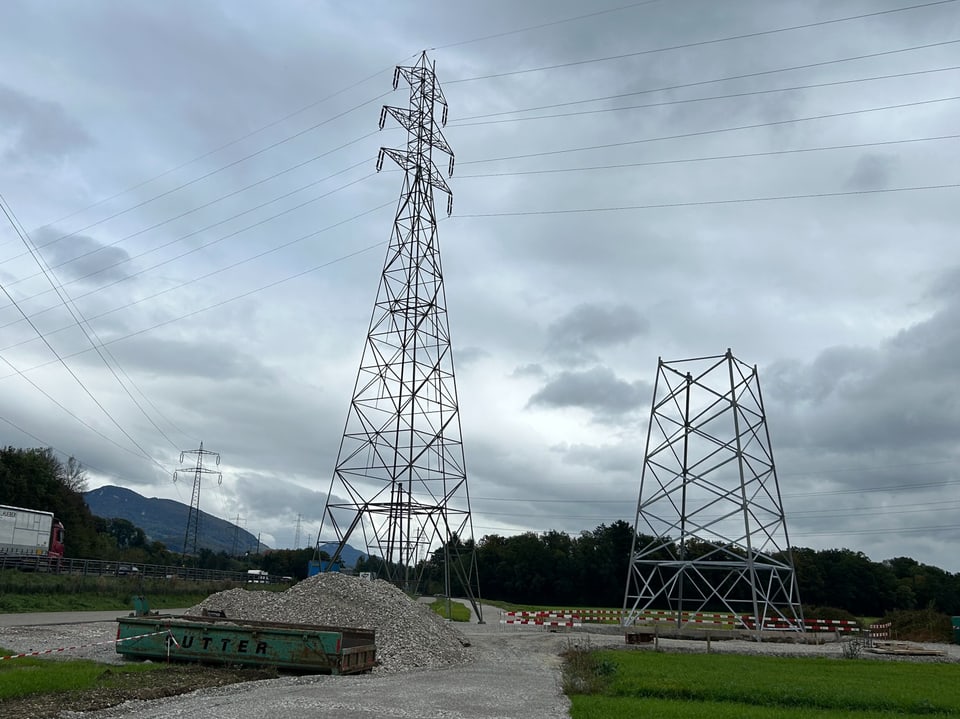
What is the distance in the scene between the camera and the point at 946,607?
71.3 metres

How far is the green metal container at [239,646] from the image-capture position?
18.3m

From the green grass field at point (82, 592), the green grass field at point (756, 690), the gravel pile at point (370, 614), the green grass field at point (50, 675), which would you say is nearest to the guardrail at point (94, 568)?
the green grass field at point (82, 592)

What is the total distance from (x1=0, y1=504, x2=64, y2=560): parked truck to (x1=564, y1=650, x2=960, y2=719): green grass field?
40.7 m

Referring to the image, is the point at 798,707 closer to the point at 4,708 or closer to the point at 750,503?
the point at 4,708

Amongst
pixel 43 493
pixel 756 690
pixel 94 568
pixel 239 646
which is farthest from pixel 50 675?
pixel 43 493

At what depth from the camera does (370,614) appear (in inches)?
980

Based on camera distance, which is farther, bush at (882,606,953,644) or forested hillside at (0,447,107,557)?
forested hillside at (0,447,107,557)

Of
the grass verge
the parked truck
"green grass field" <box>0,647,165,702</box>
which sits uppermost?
the parked truck

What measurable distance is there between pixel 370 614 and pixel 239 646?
22.5 ft

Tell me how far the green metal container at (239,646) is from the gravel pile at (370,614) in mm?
2790

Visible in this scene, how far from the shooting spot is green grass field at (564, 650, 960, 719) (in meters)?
14.7

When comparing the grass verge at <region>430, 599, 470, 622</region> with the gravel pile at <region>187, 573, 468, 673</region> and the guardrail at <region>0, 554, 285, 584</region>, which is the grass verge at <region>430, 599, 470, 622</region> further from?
the gravel pile at <region>187, 573, 468, 673</region>

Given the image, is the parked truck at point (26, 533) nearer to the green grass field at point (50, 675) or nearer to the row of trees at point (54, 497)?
the row of trees at point (54, 497)

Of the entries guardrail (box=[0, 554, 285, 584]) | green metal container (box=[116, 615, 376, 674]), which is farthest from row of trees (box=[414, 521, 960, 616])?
green metal container (box=[116, 615, 376, 674])
